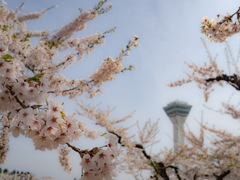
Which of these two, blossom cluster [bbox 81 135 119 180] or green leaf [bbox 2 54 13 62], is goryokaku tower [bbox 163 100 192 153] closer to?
green leaf [bbox 2 54 13 62]

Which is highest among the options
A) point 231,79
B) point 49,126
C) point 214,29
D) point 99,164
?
point 231,79

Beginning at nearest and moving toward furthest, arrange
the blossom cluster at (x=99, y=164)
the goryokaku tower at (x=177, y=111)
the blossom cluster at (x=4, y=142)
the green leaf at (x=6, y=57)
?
the blossom cluster at (x=99, y=164)
the green leaf at (x=6, y=57)
the blossom cluster at (x=4, y=142)
the goryokaku tower at (x=177, y=111)

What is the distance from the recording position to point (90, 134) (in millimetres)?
13461

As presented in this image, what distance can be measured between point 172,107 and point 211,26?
99420mm

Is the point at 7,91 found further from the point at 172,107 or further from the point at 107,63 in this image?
the point at 172,107

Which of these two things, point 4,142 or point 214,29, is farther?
point 4,142

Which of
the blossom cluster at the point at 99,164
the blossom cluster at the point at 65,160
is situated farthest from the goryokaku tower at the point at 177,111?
the blossom cluster at the point at 99,164

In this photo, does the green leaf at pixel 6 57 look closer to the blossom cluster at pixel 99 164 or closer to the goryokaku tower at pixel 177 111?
the blossom cluster at pixel 99 164

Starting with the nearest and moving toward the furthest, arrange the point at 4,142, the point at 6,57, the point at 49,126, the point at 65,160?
the point at 49,126 < the point at 6,57 < the point at 4,142 < the point at 65,160

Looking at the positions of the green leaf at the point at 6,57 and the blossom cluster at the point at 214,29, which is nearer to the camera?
the green leaf at the point at 6,57

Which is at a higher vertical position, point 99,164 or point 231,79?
point 231,79

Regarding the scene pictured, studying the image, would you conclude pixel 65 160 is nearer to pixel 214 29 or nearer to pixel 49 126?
pixel 214 29

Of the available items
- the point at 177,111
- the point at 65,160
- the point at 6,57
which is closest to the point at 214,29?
the point at 6,57

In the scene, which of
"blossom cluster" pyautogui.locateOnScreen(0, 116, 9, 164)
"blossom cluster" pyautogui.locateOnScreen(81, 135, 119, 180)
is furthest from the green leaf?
"blossom cluster" pyautogui.locateOnScreen(0, 116, 9, 164)
